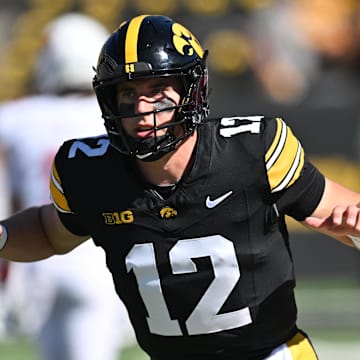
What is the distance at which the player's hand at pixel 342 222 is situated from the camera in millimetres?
2994

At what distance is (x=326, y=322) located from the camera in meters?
7.07

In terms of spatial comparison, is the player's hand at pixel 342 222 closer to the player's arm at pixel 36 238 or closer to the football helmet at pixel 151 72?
the football helmet at pixel 151 72

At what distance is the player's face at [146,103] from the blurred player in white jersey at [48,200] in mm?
1846

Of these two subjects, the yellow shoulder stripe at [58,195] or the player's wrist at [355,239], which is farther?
the yellow shoulder stripe at [58,195]

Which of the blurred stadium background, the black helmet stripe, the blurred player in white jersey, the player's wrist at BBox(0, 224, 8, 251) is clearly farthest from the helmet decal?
the blurred stadium background

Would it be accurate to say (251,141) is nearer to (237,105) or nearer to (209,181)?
(209,181)

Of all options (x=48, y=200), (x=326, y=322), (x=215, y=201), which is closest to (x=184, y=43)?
(x=215, y=201)

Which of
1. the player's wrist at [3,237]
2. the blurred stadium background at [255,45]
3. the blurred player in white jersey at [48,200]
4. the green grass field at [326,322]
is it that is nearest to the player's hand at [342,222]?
the player's wrist at [3,237]

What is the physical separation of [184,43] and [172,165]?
1.16 feet

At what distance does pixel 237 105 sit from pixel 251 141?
5.38 metres

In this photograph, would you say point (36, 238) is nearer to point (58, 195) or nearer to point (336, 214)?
point (58, 195)

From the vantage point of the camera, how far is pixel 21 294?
498cm

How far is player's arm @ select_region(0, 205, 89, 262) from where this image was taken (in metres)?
3.51

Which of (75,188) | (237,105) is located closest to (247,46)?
(237,105)
